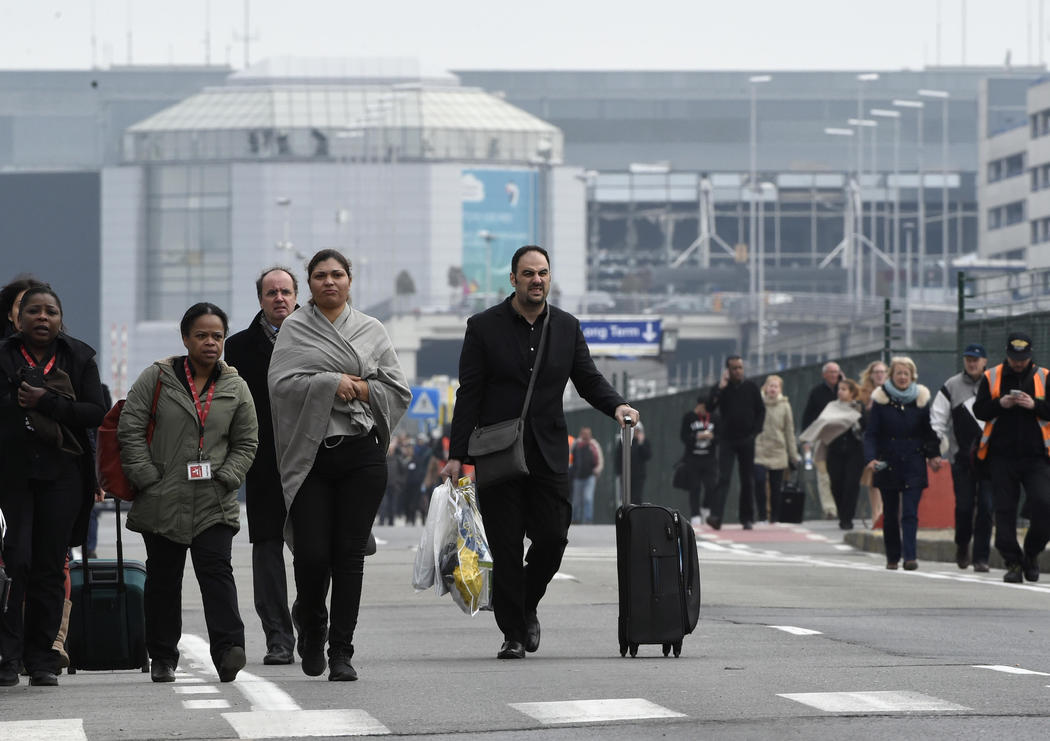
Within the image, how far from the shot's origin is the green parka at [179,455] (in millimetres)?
10312

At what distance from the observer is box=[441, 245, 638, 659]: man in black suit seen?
11219 mm

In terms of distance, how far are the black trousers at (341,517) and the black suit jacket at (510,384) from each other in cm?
83

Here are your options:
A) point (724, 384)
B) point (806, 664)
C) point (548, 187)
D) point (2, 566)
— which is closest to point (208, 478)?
point (2, 566)

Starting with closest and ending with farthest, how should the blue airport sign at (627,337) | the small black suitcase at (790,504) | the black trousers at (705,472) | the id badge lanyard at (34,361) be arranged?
the id badge lanyard at (34,361)
the small black suitcase at (790,504)
the black trousers at (705,472)
the blue airport sign at (627,337)

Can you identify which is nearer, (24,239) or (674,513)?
(674,513)

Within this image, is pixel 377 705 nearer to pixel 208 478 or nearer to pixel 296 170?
pixel 208 478

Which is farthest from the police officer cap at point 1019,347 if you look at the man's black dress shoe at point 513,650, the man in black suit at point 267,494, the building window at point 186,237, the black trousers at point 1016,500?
the building window at point 186,237

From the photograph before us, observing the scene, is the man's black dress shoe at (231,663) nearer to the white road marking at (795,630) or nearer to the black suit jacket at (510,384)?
the black suit jacket at (510,384)

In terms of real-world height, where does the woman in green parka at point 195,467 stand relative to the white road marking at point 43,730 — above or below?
above

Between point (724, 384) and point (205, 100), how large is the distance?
131153mm

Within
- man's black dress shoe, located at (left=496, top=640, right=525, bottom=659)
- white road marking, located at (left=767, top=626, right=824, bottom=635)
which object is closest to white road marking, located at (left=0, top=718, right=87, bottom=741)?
man's black dress shoe, located at (left=496, top=640, right=525, bottom=659)

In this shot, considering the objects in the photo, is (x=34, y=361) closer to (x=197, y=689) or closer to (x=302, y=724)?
(x=197, y=689)

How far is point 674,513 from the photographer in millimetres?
11305

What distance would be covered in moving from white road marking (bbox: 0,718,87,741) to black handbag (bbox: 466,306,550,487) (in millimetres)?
2678
